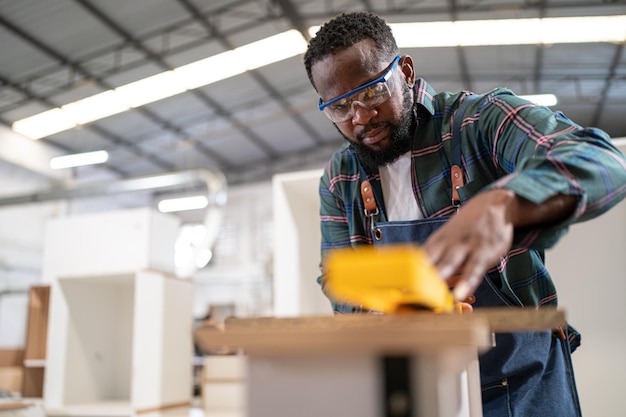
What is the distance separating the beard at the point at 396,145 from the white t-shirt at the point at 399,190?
0.03 m

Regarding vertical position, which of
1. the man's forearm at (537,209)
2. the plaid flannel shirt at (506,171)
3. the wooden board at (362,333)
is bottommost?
the wooden board at (362,333)

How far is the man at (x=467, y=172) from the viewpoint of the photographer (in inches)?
30.3

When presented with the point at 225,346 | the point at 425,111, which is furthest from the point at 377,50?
the point at 225,346

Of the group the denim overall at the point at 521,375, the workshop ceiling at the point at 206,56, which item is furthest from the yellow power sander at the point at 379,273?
the workshop ceiling at the point at 206,56

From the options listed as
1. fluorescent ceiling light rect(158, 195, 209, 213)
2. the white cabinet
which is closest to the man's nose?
the white cabinet

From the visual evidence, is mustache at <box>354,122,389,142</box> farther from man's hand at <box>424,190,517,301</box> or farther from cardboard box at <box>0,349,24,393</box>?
cardboard box at <box>0,349,24,393</box>

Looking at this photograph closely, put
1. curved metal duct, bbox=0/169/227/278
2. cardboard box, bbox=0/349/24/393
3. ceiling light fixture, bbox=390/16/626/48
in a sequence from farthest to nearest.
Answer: curved metal duct, bbox=0/169/227/278, ceiling light fixture, bbox=390/16/626/48, cardboard box, bbox=0/349/24/393

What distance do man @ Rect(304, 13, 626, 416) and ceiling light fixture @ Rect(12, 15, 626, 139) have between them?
568 cm

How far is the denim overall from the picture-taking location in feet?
3.65

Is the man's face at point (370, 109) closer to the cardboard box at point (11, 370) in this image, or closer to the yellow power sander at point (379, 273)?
the yellow power sander at point (379, 273)

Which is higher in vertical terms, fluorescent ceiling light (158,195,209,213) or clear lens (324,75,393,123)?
fluorescent ceiling light (158,195,209,213)

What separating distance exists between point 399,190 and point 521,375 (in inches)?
18.6

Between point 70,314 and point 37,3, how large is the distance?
3.77 meters

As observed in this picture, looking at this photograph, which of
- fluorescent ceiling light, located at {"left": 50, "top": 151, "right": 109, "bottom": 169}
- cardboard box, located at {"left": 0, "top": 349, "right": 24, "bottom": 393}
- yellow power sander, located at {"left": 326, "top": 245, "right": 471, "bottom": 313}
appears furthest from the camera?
fluorescent ceiling light, located at {"left": 50, "top": 151, "right": 109, "bottom": 169}
